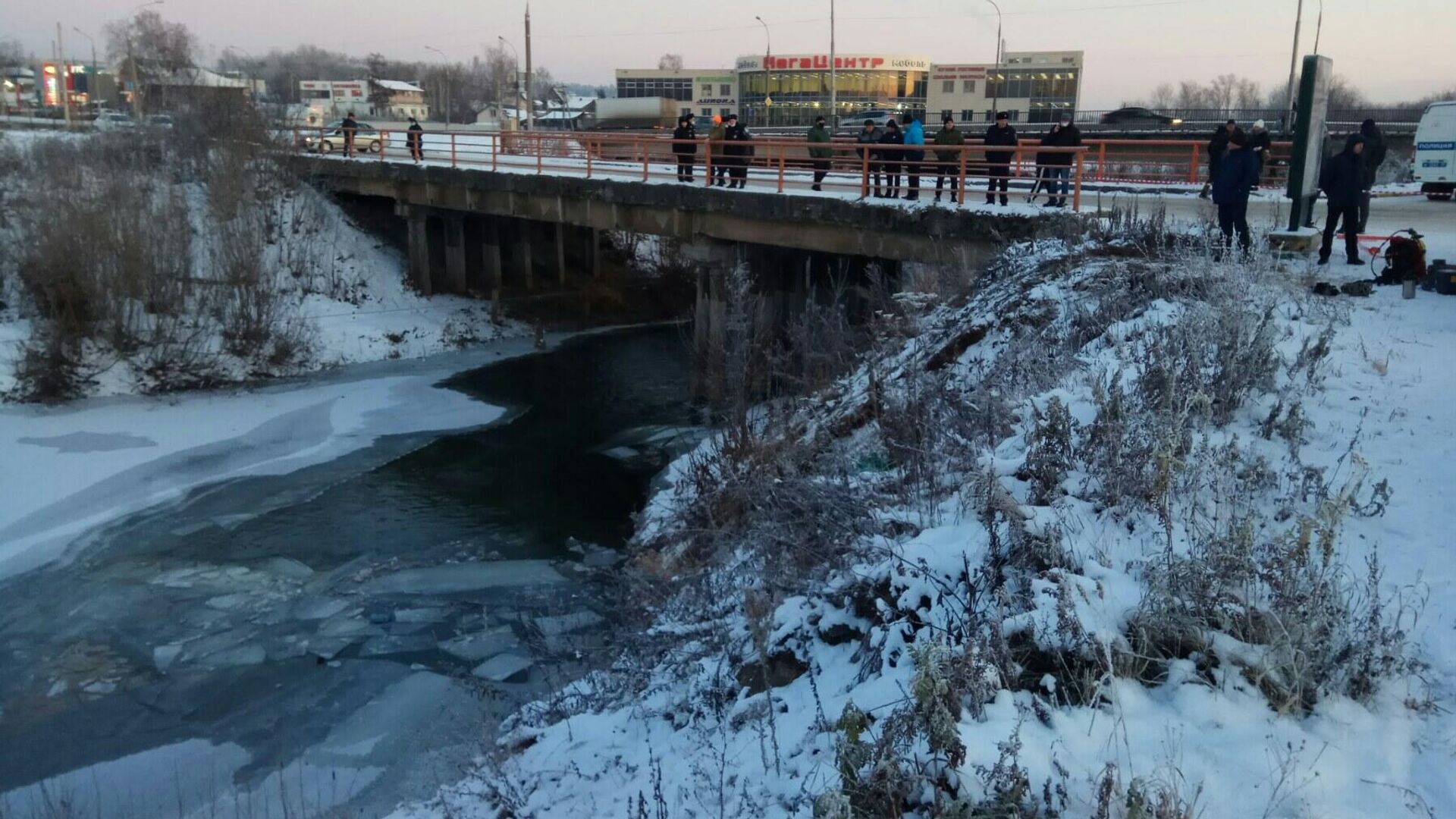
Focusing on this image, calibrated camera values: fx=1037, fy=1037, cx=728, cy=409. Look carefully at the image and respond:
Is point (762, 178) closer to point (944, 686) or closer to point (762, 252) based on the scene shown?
point (762, 252)

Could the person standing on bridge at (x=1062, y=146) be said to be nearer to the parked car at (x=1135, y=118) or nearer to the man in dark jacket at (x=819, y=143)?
the man in dark jacket at (x=819, y=143)

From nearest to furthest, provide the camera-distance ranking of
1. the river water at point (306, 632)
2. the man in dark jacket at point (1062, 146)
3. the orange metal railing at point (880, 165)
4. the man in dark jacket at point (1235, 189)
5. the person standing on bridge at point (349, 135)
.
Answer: the river water at point (306, 632), the man in dark jacket at point (1235, 189), the man in dark jacket at point (1062, 146), the orange metal railing at point (880, 165), the person standing on bridge at point (349, 135)

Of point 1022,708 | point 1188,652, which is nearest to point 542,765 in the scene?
point 1022,708

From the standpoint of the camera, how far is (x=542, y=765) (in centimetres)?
611

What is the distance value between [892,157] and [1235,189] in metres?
8.50

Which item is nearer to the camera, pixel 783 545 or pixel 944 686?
pixel 944 686

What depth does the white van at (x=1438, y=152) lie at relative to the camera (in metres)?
23.2

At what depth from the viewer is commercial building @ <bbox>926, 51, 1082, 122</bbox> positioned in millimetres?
61688

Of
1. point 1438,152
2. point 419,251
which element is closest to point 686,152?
point 419,251

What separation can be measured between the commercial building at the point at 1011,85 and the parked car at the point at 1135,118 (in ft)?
36.8

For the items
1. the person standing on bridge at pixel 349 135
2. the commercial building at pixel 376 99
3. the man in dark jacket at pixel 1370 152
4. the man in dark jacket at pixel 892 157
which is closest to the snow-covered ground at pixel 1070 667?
the man in dark jacket at pixel 1370 152

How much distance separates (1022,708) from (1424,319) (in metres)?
8.04

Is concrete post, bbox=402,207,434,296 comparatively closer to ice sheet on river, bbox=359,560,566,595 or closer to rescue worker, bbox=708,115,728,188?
rescue worker, bbox=708,115,728,188

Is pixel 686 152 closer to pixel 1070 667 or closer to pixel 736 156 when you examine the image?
pixel 736 156
